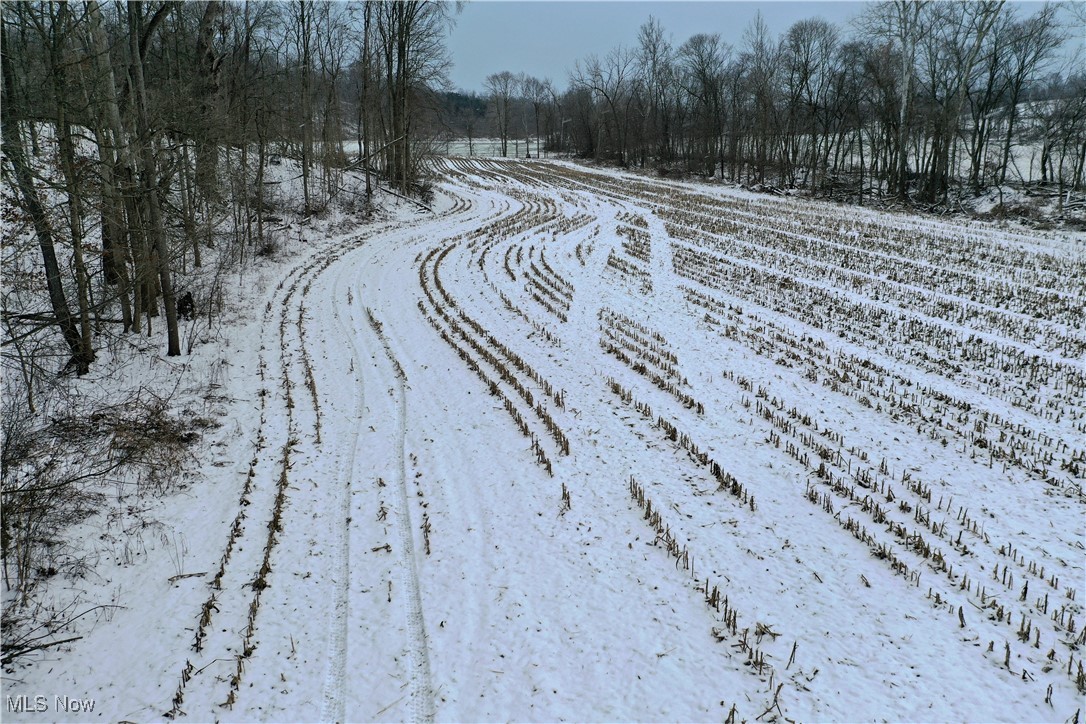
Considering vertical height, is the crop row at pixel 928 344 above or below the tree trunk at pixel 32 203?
below

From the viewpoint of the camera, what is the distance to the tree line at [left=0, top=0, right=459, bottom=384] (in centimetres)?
1012

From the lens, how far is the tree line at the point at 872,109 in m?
40.3

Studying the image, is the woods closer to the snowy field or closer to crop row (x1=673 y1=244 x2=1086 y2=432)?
A: the snowy field

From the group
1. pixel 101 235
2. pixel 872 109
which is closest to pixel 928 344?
pixel 101 235

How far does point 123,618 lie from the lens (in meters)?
5.79

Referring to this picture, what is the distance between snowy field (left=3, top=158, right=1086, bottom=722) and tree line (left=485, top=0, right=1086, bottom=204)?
32.9 m

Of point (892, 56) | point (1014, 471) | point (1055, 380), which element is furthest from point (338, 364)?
point (892, 56)

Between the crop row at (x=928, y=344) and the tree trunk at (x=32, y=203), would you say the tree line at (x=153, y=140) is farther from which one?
the crop row at (x=928, y=344)

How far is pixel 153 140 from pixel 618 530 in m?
15.0

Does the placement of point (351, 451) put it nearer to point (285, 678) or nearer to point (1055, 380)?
point (285, 678)

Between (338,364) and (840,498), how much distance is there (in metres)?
9.43

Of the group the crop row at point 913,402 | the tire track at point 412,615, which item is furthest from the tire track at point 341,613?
the crop row at point 913,402

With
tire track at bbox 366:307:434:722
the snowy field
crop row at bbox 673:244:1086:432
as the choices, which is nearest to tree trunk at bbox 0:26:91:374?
the snowy field

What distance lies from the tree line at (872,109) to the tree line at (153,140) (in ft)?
105
